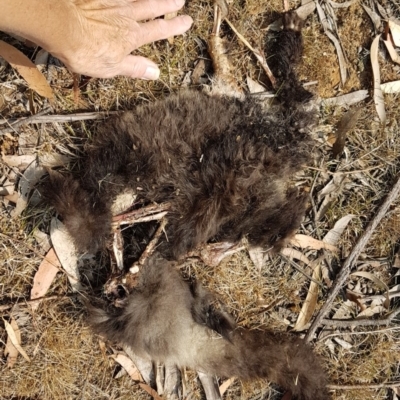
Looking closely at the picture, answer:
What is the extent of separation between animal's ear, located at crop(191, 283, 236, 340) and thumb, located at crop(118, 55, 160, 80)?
3.88 ft

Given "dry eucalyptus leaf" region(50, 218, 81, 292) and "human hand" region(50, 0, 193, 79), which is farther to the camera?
"dry eucalyptus leaf" region(50, 218, 81, 292)

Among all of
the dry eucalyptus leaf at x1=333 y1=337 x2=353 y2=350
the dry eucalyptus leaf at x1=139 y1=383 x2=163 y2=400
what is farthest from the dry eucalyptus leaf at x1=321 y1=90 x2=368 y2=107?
the dry eucalyptus leaf at x1=139 y1=383 x2=163 y2=400

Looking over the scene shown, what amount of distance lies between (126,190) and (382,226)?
5.26ft

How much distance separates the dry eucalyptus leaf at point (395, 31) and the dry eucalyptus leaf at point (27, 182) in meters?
2.24

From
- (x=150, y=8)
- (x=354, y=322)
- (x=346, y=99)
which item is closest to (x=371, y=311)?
(x=354, y=322)

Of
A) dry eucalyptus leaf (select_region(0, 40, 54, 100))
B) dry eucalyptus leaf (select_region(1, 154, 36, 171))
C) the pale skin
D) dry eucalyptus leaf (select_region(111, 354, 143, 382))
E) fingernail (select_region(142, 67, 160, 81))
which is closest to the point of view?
the pale skin

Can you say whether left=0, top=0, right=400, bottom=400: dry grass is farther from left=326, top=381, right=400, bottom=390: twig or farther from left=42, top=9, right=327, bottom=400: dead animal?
left=42, top=9, right=327, bottom=400: dead animal

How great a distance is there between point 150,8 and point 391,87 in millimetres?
1549

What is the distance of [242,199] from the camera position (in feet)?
8.80

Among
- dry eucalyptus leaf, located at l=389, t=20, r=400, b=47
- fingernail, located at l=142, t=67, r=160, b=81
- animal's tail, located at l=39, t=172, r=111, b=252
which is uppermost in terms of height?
fingernail, located at l=142, t=67, r=160, b=81

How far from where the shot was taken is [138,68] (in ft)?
8.63

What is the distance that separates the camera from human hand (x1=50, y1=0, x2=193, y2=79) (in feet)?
7.54

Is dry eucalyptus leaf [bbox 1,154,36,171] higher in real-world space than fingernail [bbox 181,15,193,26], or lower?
lower

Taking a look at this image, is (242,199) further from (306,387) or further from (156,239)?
(306,387)
